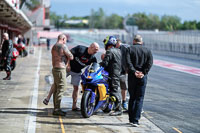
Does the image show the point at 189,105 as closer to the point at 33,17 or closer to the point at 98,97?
the point at 98,97

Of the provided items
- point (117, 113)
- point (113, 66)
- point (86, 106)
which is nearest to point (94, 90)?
point (86, 106)

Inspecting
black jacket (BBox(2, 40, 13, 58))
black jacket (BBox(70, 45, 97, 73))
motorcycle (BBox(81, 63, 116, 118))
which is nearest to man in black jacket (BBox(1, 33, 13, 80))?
black jacket (BBox(2, 40, 13, 58))

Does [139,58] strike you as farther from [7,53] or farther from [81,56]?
[7,53]

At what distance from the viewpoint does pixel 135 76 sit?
25.8 ft

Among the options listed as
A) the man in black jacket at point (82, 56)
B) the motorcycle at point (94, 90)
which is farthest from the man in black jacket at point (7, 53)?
the motorcycle at point (94, 90)

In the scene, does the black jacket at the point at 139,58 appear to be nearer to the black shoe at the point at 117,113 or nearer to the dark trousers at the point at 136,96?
the dark trousers at the point at 136,96

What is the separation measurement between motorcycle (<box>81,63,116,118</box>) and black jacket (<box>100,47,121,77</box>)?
0.15m

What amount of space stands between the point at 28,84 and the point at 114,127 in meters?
6.53

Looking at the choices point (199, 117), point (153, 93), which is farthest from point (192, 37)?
point (199, 117)

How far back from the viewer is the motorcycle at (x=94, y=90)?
8.12 m

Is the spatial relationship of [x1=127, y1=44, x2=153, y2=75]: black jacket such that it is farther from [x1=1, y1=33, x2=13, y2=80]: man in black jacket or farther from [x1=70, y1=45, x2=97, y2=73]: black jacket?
[x1=1, y1=33, x2=13, y2=80]: man in black jacket

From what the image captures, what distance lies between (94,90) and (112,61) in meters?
0.76

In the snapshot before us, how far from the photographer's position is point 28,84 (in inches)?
537

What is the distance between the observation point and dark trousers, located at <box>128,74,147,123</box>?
7.82 metres
